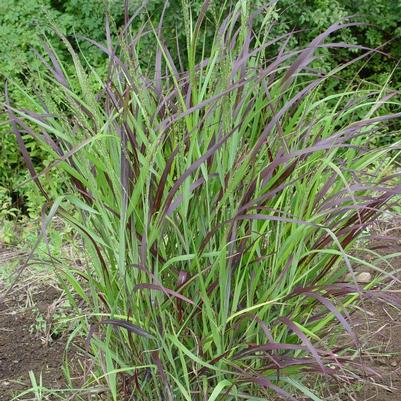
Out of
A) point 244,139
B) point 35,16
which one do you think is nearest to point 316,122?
point 244,139

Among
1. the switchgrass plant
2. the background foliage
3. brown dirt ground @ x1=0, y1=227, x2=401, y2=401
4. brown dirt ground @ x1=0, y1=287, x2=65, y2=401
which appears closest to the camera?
the switchgrass plant

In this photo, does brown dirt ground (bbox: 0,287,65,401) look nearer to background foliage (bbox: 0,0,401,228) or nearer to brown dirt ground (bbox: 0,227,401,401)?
brown dirt ground (bbox: 0,227,401,401)

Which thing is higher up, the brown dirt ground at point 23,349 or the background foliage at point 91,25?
the background foliage at point 91,25

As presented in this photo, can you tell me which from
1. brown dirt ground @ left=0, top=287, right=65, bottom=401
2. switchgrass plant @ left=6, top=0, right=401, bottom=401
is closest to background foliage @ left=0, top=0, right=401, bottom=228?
brown dirt ground @ left=0, top=287, right=65, bottom=401

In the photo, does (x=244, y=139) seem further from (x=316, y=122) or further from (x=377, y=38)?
(x=377, y=38)

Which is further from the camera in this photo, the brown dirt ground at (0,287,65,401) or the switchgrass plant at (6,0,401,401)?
the brown dirt ground at (0,287,65,401)

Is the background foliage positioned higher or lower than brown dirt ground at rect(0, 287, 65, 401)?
higher

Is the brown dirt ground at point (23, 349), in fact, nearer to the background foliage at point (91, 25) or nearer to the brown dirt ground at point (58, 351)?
the brown dirt ground at point (58, 351)

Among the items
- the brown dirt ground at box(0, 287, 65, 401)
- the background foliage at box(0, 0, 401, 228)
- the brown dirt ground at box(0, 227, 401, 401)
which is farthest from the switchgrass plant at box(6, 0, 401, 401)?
the background foliage at box(0, 0, 401, 228)

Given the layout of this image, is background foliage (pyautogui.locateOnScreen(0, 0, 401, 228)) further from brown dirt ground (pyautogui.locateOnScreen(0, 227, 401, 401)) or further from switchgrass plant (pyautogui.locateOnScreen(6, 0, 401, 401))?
switchgrass plant (pyautogui.locateOnScreen(6, 0, 401, 401))

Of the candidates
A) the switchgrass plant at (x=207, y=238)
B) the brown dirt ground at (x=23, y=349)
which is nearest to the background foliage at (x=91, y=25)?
the brown dirt ground at (x=23, y=349)

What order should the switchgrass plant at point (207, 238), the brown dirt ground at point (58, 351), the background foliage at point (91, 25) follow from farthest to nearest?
the background foliage at point (91, 25)
the brown dirt ground at point (58, 351)
the switchgrass plant at point (207, 238)

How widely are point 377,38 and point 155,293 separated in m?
5.01

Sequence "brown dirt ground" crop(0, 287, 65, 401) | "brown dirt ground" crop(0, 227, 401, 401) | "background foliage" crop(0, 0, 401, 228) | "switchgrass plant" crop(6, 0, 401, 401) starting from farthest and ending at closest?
"background foliage" crop(0, 0, 401, 228) < "brown dirt ground" crop(0, 287, 65, 401) < "brown dirt ground" crop(0, 227, 401, 401) < "switchgrass plant" crop(6, 0, 401, 401)
